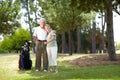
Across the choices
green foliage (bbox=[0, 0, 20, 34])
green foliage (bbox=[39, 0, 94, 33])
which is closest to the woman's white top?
green foliage (bbox=[39, 0, 94, 33])

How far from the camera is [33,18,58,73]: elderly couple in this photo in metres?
14.4

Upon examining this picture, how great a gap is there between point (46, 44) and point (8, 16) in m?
23.4

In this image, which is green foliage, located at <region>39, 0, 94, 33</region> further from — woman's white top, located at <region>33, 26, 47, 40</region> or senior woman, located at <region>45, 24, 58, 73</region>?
senior woman, located at <region>45, 24, 58, 73</region>

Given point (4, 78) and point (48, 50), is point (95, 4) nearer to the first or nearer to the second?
point (48, 50)

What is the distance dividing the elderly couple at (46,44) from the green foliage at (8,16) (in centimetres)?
2262

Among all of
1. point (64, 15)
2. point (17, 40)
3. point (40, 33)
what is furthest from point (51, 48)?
point (17, 40)

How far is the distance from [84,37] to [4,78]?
55.4 metres

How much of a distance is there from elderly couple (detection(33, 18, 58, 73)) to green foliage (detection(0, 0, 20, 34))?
22.6m

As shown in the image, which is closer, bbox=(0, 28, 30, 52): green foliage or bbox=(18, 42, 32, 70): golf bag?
bbox=(18, 42, 32, 70): golf bag

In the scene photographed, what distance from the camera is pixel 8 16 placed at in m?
37.2

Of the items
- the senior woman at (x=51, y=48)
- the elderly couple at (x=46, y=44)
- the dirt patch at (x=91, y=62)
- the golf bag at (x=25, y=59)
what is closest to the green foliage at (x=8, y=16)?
the dirt patch at (x=91, y=62)

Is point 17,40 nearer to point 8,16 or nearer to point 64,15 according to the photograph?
point 8,16

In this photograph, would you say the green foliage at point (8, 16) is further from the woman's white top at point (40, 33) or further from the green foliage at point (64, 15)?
the woman's white top at point (40, 33)

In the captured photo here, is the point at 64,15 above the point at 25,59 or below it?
above
